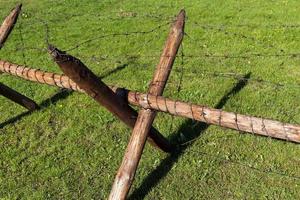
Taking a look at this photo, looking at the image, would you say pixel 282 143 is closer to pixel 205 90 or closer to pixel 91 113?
pixel 205 90

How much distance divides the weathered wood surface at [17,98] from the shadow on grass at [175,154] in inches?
86.6

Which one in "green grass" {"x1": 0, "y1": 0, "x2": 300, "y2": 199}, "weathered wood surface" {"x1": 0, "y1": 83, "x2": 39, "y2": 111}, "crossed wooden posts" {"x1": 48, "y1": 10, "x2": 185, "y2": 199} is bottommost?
"green grass" {"x1": 0, "y1": 0, "x2": 300, "y2": 199}

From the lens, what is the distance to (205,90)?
272 inches

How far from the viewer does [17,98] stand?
6520 mm

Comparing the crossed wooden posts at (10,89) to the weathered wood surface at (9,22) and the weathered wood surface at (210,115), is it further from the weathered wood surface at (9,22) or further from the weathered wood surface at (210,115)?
the weathered wood surface at (210,115)

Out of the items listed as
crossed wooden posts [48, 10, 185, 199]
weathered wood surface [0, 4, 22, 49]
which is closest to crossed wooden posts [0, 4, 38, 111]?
weathered wood surface [0, 4, 22, 49]

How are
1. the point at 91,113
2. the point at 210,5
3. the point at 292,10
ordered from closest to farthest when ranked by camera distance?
the point at 91,113, the point at 292,10, the point at 210,5

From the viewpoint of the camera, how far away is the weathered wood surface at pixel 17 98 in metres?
6.29

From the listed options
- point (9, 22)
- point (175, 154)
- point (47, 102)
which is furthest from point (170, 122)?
point (9, 22)

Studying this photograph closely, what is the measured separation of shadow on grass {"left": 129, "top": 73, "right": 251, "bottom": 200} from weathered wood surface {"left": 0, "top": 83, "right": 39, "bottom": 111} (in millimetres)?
2198

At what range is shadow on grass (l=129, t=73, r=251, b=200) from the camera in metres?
5.12

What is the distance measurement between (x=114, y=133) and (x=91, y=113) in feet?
2.21

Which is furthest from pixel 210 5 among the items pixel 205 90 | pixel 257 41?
pixel 205 90

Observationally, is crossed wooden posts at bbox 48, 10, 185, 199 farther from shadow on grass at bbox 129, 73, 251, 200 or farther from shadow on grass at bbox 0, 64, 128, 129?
shadow on grass at bbox 0, 64, 128, 129
